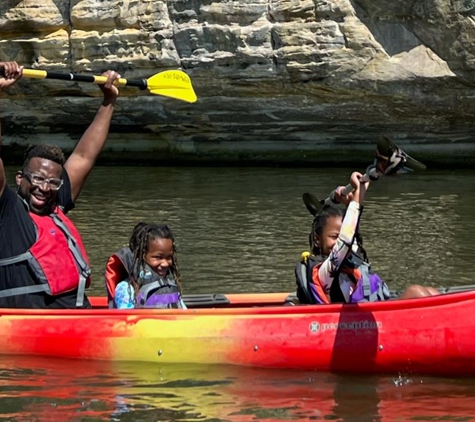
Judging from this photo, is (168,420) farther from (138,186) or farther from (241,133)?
(241,133)

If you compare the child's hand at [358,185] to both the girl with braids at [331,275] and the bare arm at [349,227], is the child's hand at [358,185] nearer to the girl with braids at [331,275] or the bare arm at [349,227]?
the bare arm at [349,227]

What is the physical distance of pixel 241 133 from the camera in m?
14.3

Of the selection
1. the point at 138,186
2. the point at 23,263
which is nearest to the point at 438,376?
the point at 23,263

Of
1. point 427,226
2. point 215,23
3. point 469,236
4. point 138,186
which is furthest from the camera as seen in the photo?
point 215,23

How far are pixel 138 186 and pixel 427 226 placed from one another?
392 centimetres

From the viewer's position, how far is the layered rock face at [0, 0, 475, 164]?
12695mm

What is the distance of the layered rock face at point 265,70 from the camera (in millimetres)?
12695

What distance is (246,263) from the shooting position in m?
7.89

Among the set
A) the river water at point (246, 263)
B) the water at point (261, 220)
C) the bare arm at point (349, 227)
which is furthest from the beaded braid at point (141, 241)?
the water at point (261, 220)

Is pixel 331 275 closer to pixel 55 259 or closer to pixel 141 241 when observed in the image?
pixel 141 241

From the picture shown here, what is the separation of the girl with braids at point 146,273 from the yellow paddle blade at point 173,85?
6.01 feet

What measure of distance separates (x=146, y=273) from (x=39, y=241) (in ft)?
1.71

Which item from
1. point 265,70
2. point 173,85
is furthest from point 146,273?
point 265,70

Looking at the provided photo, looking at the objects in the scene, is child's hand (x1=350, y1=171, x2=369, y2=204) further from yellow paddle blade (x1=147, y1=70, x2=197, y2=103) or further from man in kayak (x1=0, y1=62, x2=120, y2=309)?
yellow paddle blade (x1=147, y1=70, x2=197, y2=103)
